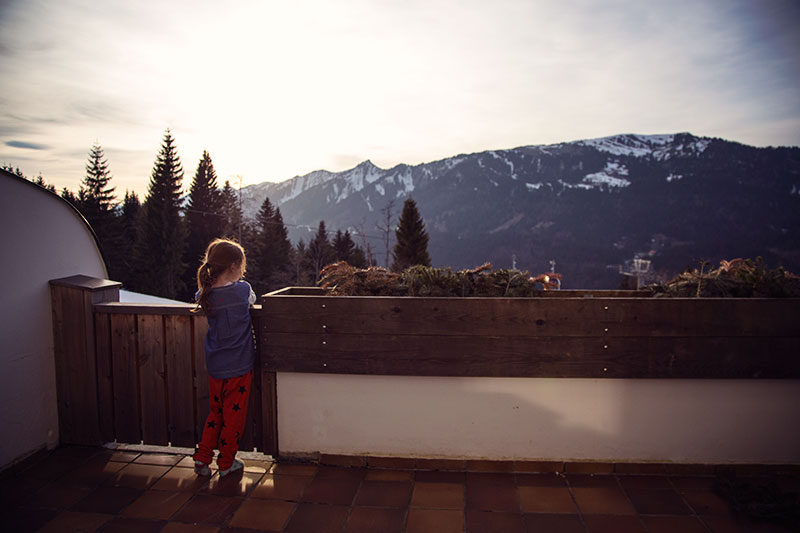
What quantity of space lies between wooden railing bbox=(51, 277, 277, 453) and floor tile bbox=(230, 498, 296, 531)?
1.31 ft

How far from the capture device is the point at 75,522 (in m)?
1.81

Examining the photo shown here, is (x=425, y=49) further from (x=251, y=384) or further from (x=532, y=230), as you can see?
(x=532, y=230)

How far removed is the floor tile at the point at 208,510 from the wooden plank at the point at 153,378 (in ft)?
1.88

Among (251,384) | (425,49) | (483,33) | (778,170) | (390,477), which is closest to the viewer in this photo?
(390,477)

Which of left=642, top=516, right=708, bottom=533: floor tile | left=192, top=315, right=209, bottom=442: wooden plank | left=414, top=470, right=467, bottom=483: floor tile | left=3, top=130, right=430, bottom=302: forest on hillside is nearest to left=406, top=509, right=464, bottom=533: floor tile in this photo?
left=414, top=470, right=467, bottom=483: floor tile

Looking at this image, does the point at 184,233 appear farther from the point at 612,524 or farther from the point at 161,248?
the point at 612,524

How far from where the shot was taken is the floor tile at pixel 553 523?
1.73m

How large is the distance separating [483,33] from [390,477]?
4449 mm

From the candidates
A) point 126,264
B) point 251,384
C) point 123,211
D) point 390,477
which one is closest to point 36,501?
point 251,384

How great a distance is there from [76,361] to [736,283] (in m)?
3.51

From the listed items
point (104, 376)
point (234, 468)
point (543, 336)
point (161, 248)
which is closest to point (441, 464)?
point (543, 336)

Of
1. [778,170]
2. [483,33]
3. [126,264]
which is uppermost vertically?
[778,170]

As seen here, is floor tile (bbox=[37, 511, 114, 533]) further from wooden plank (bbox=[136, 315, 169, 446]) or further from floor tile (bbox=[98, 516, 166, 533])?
wooden plank (bbox=[136, 315, 169, 446])

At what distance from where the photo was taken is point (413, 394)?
2.21 metres
